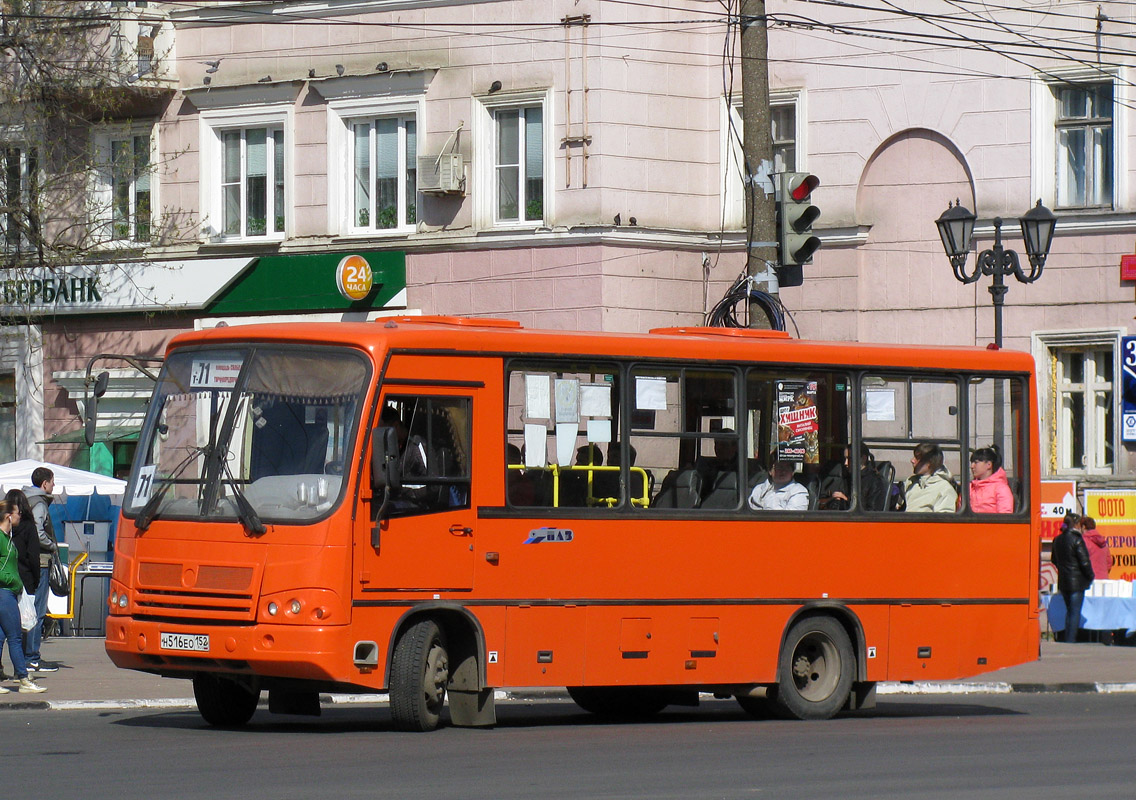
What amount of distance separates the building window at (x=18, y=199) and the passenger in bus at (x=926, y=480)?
58.0ft

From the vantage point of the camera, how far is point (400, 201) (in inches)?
1192

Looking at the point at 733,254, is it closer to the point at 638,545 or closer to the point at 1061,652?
the point at 1061,652

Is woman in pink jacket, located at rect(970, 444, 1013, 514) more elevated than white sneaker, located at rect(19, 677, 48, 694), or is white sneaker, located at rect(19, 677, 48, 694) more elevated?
woman in pink jacket, located at rect(970, 444, 1013, 514)

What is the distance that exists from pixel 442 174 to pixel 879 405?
1437cm

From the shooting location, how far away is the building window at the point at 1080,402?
27.8m

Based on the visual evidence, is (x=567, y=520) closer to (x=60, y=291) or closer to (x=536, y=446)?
(x=536, y=446)

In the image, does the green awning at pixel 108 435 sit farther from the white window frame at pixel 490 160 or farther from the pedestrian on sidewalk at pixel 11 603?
the pedestrian on sidewalk at pixel 11 603

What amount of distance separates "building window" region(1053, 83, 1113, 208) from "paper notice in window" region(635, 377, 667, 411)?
48.2 feet

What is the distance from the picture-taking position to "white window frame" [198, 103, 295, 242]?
102 ft

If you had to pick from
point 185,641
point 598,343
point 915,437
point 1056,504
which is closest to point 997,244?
point 1056,504

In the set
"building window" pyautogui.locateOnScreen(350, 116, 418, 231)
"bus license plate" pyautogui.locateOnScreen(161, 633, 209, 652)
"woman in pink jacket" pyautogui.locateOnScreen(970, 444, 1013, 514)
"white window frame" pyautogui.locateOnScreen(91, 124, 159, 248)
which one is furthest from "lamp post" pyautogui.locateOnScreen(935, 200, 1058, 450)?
"white window frame" pyautogui.locateOnScreen(91, 124, 159, 248)

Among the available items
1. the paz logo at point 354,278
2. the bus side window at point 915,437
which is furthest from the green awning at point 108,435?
the bus side window at point 915,437

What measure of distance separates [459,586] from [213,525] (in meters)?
1.72

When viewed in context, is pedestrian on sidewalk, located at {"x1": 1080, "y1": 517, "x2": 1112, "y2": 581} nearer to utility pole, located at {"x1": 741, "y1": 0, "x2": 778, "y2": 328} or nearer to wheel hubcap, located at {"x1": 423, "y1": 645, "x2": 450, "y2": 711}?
utility pole, located at {"x1": 741, "y1": 0, "x2": 778, "y2": 328}
